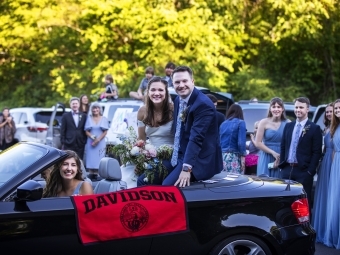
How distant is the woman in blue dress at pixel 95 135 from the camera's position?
13.9m

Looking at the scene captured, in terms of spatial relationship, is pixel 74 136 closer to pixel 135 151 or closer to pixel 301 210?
pixel 135 151

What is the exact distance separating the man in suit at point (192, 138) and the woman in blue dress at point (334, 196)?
260 cm

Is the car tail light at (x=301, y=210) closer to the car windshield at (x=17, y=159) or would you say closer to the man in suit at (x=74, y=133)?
the car windshield at (x=17, y=159)

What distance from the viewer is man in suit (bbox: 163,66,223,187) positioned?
6074 millimetres

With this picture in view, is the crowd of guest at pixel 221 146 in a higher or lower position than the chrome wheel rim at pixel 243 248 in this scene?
higher

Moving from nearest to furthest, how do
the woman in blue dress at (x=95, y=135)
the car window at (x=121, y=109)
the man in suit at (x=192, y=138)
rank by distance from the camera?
the man in suit at (x=192, y=138)
the woman in blue dress at (x=95, y=135)
the car window at (x=121, y=109)

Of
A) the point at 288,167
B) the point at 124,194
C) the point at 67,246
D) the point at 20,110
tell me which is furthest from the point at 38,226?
the point at 20,110

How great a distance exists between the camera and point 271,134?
32.6ft

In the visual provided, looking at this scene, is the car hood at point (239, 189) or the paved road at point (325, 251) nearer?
the car hood at point (239, 189)

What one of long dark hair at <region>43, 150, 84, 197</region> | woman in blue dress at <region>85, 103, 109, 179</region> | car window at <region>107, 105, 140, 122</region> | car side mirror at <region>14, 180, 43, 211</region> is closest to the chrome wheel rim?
long dark hair at <region>43, 150, 84, 197</region>

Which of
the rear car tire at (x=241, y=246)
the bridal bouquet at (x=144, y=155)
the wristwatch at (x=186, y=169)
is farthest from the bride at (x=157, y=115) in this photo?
the rear car tire at (x=241, y=246)

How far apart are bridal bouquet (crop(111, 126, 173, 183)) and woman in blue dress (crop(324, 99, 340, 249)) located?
2.77 m

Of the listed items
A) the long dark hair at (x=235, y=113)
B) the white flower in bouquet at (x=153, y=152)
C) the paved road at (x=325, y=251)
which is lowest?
the paved road at (x=325, y=251)

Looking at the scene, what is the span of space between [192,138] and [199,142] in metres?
0.07
